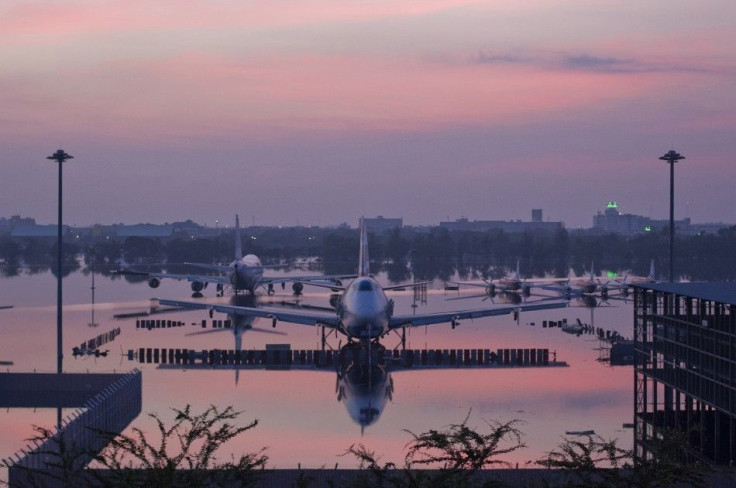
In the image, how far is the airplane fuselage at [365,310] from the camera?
76188 millimetres

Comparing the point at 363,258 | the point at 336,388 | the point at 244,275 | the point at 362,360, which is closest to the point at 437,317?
the point at 363,258

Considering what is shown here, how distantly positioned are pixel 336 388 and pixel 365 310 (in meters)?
9.37

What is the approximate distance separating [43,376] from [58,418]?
6269mm

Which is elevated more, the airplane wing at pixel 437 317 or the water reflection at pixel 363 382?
the airplane wing at pixel 437 317

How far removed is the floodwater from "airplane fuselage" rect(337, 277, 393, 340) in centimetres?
424

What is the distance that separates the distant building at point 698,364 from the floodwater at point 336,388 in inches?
133

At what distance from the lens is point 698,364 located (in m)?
48.2

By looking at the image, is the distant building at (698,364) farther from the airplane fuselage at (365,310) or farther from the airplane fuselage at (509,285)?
the airplane fuselage at (509,285)

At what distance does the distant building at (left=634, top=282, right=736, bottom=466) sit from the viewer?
45344mm

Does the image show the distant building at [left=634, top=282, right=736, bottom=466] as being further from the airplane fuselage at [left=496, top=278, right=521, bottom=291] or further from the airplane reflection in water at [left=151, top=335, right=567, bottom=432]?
the airplane fuselage at [left=496, top=278, right=521, bottom=291]

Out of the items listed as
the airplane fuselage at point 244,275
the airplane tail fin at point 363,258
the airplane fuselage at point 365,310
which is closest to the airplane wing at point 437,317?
the airplane fuselage at point 365,310

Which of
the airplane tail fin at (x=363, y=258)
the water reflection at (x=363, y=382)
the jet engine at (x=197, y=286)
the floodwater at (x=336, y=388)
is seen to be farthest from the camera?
the jet engine at (x=197, y=286)

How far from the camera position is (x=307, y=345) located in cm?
9162

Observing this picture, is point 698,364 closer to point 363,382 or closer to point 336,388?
point 336,388
